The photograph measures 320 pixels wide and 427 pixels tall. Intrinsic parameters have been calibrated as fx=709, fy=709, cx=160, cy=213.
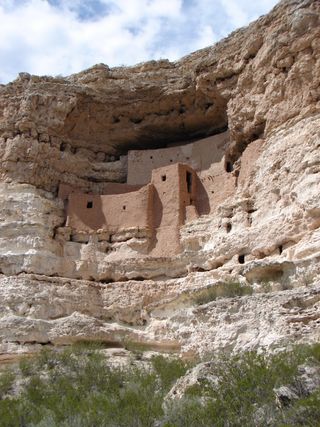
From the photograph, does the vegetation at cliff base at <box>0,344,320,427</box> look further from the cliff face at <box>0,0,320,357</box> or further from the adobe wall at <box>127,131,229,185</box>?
the adobe wall at <box>127,131,229,185</box>

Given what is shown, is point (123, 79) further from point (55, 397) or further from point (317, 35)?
point (55, 397)

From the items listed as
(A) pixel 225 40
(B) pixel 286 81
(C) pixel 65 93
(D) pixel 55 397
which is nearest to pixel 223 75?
(A) pixel 225 40

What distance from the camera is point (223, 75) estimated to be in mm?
18922

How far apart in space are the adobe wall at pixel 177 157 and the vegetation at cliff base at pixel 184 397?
865 centimetres

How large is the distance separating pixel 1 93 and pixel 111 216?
513cm

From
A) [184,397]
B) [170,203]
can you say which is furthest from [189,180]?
[184,397]

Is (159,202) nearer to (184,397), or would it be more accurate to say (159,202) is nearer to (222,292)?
(222,292)

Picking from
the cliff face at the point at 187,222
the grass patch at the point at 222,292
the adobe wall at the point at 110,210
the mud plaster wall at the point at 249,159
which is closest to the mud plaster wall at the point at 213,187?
the cliff face at the point at 187,222

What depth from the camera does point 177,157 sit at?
20.1 metres

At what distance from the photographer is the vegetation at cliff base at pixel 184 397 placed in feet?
24.5

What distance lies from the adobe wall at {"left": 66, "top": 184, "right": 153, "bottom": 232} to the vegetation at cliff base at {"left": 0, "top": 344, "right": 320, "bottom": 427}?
6.90 meters

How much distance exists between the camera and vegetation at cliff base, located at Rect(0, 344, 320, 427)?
24.5 feet

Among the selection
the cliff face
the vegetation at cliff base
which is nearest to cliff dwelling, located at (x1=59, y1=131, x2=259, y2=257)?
the cliff face

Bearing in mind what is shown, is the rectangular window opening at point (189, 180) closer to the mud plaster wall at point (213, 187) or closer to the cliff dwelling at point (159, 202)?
the cliff dwelling at point (159, 202)
